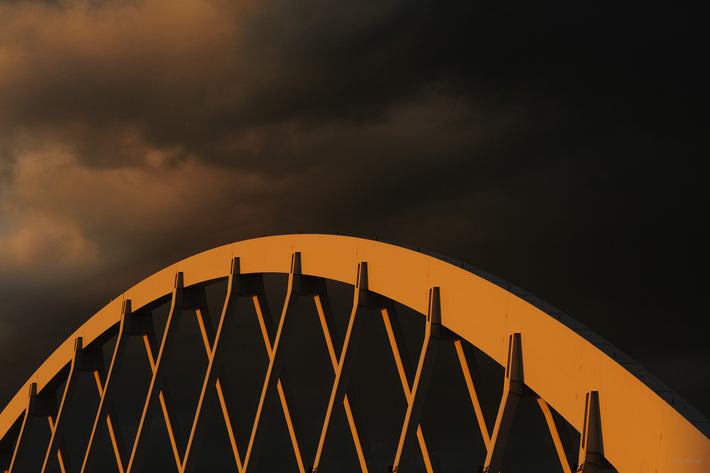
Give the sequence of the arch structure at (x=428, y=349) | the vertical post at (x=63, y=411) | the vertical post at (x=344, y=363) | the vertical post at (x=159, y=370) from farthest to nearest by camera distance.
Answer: the vertical post at (x=63, y=411), the vertical post at (x=159, y=370), the vertical post at (x=344, y=363), the arch structure at (x=428, y=349)

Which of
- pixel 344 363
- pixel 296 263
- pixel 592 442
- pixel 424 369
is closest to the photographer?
pixel 592 442

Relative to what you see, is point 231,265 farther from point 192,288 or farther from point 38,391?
point 38,391

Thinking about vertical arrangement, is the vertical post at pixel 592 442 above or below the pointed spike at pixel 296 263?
below

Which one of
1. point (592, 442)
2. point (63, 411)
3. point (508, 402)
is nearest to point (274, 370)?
point (508, 402)

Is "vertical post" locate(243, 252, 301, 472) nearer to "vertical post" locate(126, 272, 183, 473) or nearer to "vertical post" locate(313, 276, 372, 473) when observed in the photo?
"vertical post" locate(313, 276, 372, 473)

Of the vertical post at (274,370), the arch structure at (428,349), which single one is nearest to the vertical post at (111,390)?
the arch structure at (428,349)

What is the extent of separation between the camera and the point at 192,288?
149ft

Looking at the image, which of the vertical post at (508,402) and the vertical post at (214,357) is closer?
the vertical post at (508,402)

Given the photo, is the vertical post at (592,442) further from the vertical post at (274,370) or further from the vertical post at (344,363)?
the vertical post at (274,370)

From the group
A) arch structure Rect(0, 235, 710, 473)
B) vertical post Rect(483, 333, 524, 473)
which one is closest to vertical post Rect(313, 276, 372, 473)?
arch structure Rect(0, 235, 710, 473)

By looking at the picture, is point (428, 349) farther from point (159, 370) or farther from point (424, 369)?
point (159, 370)

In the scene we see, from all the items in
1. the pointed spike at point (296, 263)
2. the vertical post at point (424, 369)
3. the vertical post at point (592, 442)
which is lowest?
the vertical post at point (592, 442)

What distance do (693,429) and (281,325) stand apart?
20081mm

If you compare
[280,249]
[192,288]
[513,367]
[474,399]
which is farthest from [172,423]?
[513,367]
